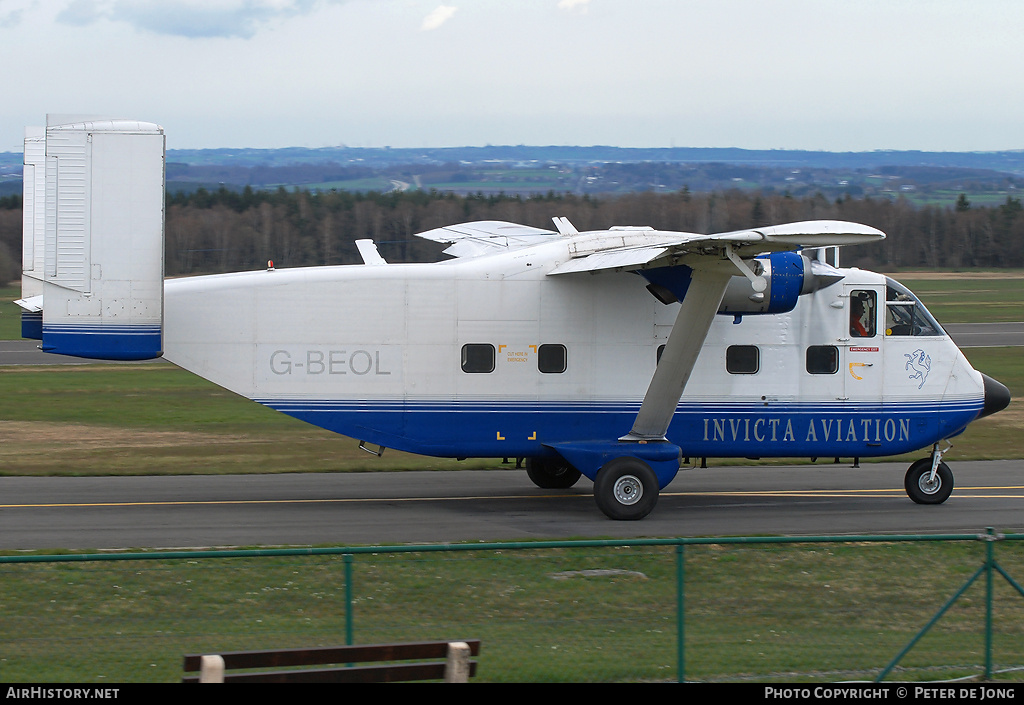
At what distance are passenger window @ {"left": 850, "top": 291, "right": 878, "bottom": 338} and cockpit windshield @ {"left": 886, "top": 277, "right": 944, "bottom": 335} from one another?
0.28m

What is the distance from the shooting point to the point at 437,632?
8250mm

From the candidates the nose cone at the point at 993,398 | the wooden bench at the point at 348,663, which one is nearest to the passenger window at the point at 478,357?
the nose cone at the point at 993,398

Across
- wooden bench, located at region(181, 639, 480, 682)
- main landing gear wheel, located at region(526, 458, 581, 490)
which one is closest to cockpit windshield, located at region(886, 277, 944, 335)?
main landing gear wheel, located at region(526, 458, 581, 490)

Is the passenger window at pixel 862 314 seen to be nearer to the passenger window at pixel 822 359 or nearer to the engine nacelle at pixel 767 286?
the passenger window at pixel 822 359

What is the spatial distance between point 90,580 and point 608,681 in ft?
15.7

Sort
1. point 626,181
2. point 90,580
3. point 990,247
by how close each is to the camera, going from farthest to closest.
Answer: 1. point 626,181
2. point 990,247
3. point 90,580

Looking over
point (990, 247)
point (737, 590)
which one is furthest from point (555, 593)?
point (990, 247)

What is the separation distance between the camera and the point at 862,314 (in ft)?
56.1

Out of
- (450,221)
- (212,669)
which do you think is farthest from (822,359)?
(450,221)

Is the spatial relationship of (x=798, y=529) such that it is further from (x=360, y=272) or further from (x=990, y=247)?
(x=990, y=247)

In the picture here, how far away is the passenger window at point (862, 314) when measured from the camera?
56.0 ft

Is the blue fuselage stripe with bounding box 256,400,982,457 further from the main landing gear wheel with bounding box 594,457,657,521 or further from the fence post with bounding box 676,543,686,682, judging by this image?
the fence post with bounding box 676,543,686,682

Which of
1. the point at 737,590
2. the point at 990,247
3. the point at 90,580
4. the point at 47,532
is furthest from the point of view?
the point at 990,247

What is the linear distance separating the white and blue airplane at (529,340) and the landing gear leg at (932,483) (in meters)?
0.03
